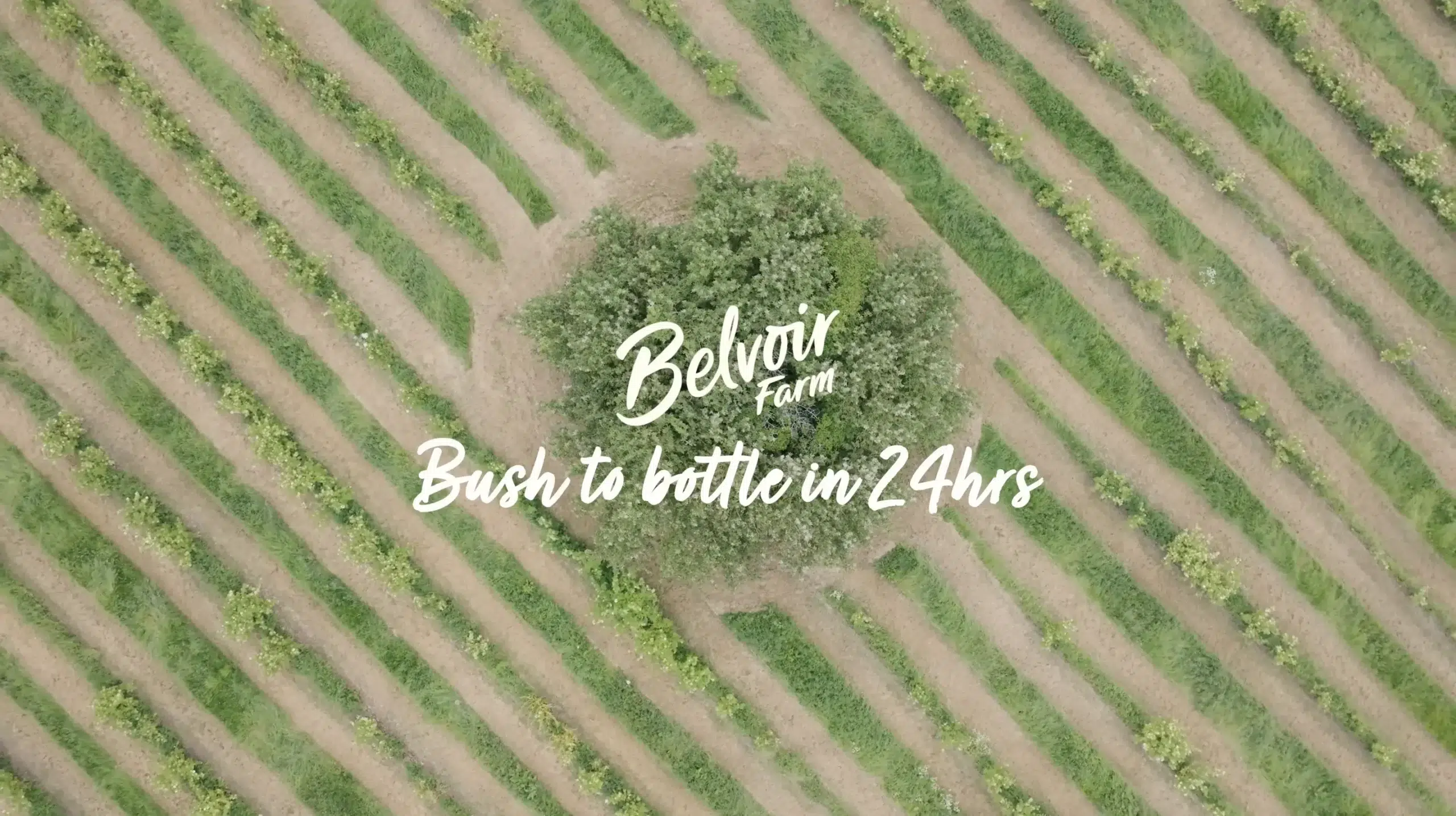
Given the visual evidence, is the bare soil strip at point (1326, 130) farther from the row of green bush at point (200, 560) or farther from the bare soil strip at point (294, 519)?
the row of green bush at point (200, 560)

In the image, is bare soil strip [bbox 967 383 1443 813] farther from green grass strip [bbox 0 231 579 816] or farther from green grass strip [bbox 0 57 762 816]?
green grass strip [bbox 0 231 579 816]

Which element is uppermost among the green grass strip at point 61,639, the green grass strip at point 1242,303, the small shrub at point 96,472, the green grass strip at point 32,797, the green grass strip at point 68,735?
the green grass strip at point 1242,303

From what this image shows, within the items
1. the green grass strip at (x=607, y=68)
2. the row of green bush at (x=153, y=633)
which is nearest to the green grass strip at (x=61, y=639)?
the row of green bush at (x=153, y=633)

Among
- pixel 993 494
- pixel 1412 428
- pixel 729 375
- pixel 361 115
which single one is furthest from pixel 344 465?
pixel 1412 428

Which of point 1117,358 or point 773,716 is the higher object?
point 1117,358

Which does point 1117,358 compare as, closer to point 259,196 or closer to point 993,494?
point 993,494

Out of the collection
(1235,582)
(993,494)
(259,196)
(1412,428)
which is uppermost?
(259,196)
